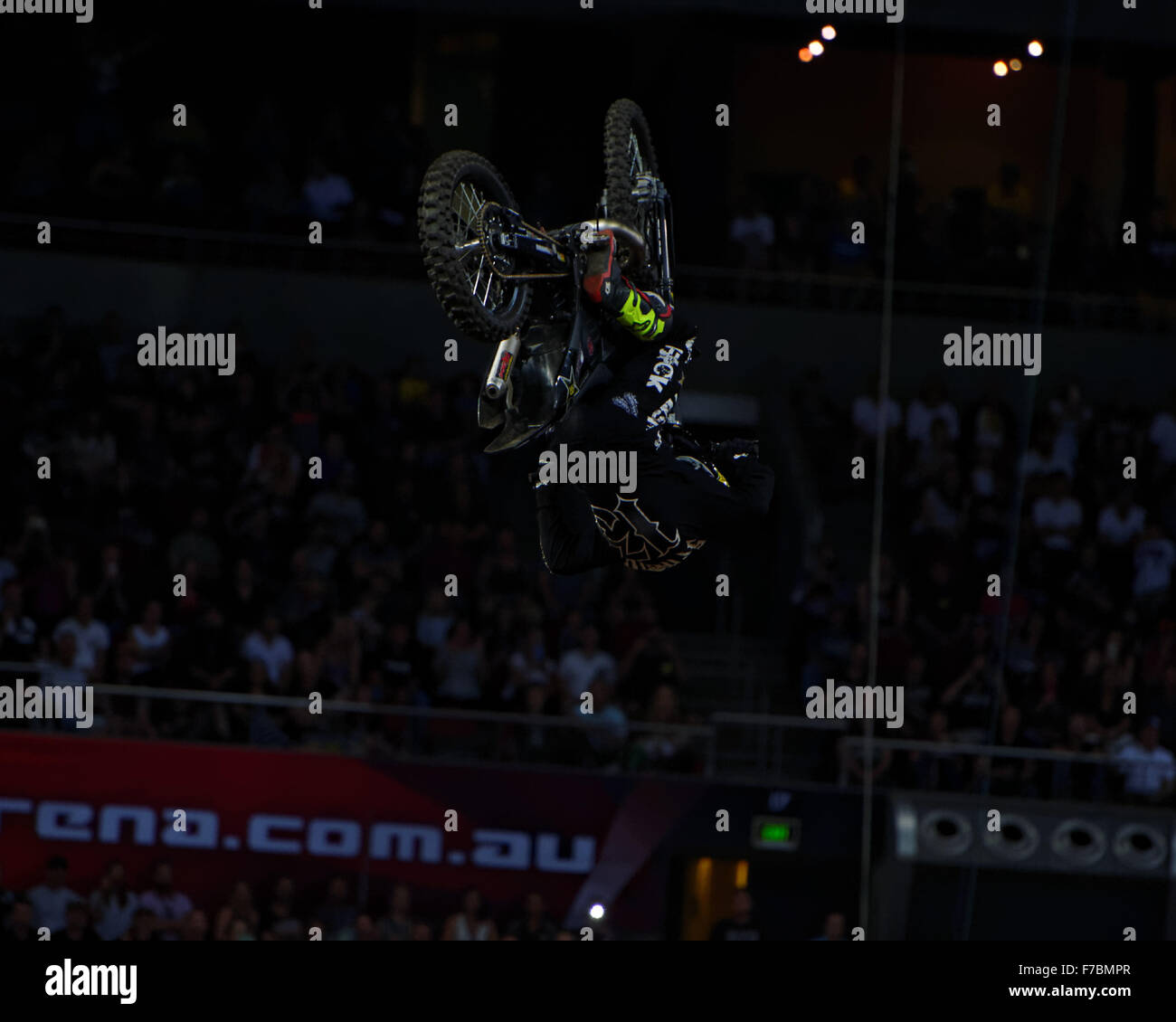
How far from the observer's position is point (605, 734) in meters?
15.6

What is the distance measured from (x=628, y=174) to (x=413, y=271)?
11.9m

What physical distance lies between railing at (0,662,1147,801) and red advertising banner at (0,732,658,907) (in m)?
0.25

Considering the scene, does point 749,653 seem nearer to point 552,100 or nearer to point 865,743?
point 865,743

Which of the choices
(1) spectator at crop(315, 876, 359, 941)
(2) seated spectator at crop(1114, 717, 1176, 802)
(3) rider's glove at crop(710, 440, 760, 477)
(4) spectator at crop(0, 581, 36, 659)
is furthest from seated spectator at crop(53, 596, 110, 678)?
(3) rider's glove at crop(710, 440, 760, 477)

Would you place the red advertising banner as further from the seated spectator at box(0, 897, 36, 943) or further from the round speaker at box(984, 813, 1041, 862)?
the round speaker at box(984, 813, 1041, 862)

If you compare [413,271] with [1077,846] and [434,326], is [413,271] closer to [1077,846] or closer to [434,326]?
[434,326]

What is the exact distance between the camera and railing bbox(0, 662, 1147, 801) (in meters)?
15.1

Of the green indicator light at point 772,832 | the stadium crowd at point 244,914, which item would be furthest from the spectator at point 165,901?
the green indicator light at point 772,832

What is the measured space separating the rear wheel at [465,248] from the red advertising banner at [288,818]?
28.0 ft

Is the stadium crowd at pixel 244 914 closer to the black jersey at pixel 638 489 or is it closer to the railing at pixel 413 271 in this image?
the railing at pixel 413 271

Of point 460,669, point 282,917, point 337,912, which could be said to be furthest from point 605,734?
point 282,917

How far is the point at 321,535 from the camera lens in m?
16.7
